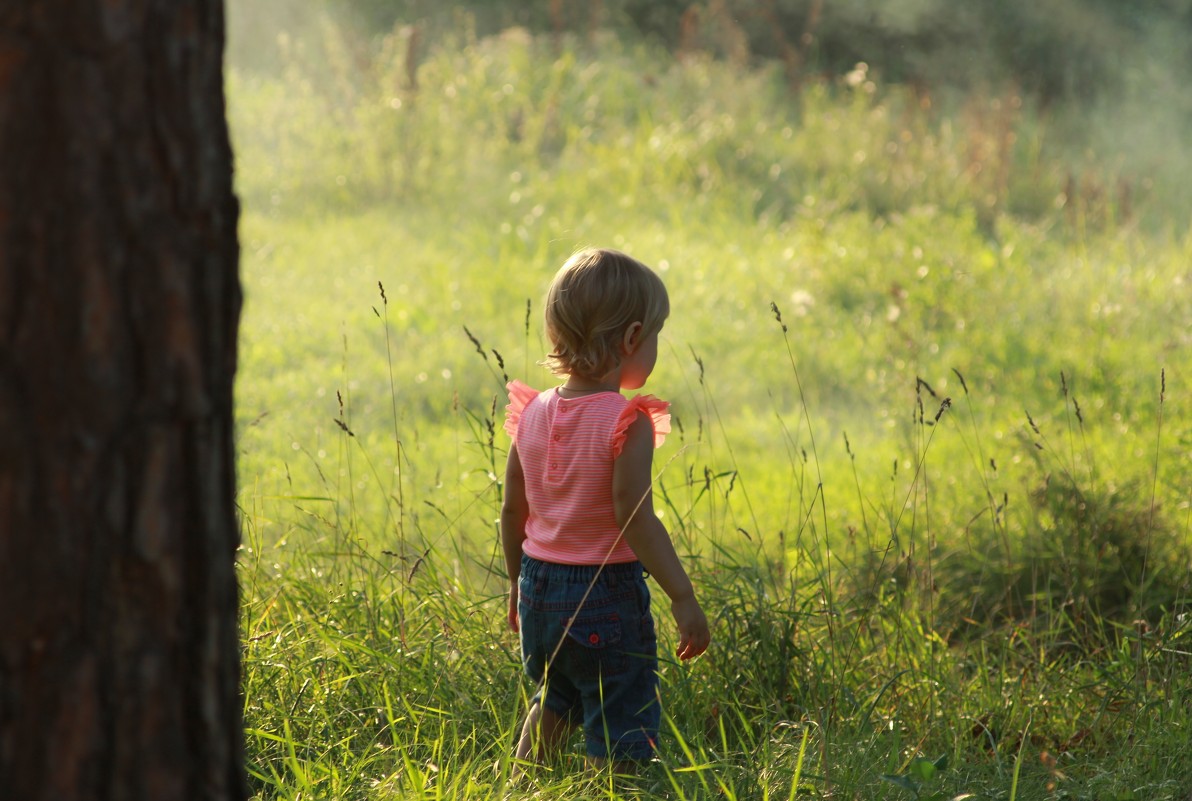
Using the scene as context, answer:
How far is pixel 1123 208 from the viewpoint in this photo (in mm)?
8672

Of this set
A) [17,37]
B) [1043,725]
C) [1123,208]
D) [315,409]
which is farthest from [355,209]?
[17,37]

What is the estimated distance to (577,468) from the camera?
245 cm

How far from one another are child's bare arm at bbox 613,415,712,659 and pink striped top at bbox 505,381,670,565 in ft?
0.09

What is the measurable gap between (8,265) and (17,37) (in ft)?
0.81

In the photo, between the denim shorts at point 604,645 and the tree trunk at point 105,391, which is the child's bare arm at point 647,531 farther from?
the tree trunk at point 105,391

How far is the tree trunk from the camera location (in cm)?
134

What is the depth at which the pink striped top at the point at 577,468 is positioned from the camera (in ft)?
7.96

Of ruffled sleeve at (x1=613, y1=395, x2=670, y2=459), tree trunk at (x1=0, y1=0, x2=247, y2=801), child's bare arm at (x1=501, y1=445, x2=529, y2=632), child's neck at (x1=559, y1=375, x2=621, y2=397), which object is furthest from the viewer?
child's bare arm at (x1=501, y1=445, x2=529, y2=632)

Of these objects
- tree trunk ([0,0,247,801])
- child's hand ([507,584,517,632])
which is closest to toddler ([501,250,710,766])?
child's hand ([507,584,517,632])

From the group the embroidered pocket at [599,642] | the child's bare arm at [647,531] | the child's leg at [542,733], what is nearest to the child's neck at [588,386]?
the child's bare arm at [647,531]

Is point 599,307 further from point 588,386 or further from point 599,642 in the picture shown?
point 599,642

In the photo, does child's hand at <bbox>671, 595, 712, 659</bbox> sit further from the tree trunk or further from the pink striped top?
the tree trunk

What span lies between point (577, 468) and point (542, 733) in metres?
0.59

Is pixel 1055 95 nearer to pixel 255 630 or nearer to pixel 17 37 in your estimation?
pixel 255 630
